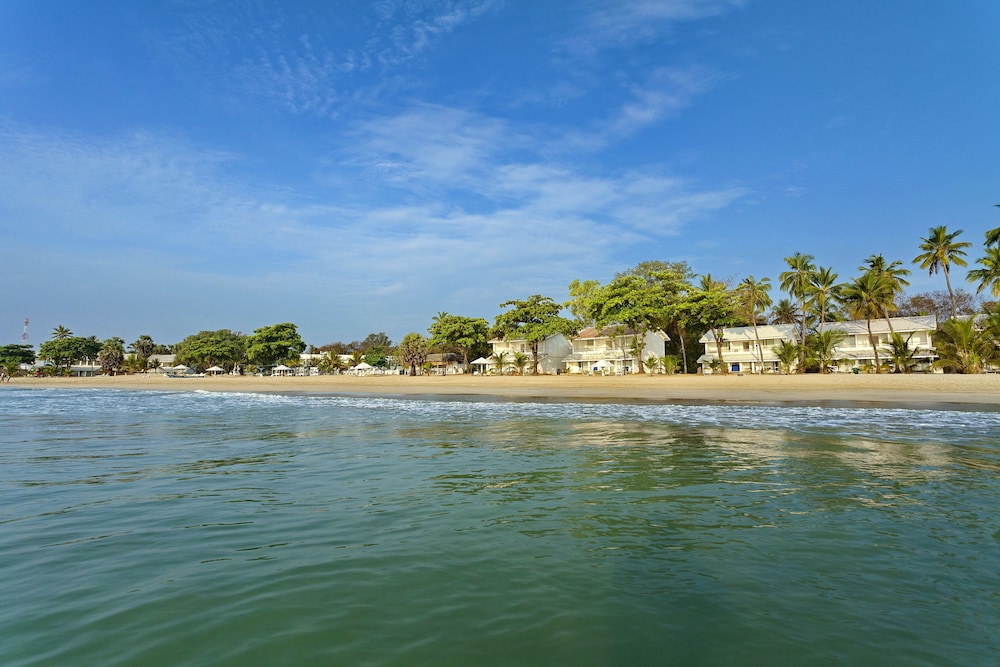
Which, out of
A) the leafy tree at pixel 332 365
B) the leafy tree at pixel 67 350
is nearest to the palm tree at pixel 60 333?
the leafy tree at pixel 67 350

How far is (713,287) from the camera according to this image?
55.5 metres

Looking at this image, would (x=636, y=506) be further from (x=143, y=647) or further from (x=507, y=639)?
(x=143, y=647)

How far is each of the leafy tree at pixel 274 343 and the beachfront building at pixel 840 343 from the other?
211ft

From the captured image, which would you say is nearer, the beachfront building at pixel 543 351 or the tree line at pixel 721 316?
the tree line at pixel 721 316

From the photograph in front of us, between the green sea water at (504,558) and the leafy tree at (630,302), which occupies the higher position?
the leafy tree at (630,302)

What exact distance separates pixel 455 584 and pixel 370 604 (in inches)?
28.6

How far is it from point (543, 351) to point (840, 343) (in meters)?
32.5

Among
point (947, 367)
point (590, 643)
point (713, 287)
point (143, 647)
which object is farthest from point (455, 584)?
point (713, 287)

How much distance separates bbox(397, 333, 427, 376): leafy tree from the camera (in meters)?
76.7

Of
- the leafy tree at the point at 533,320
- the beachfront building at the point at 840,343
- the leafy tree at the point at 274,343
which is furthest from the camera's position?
the leafy tree at the point at 274,343

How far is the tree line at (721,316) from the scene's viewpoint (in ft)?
142

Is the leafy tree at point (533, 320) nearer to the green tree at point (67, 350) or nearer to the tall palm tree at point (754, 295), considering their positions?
the tall palm tree at point (754, 295)

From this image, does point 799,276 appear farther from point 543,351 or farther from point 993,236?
point 543,351

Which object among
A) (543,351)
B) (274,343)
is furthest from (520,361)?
(274,343)
